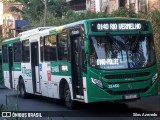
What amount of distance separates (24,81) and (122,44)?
803 cm

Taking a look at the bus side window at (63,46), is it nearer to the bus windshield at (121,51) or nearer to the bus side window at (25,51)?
the bus windshield at (121,51)

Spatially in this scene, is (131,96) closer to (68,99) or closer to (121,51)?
(121,51)

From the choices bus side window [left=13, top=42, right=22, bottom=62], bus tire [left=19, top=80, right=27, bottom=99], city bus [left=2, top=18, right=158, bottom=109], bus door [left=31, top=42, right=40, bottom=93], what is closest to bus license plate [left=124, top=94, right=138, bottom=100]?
city bus [left=2, top=18, right=158, bottom=109]

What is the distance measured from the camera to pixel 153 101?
15.2 m

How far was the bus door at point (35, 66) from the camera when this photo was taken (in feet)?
57.3

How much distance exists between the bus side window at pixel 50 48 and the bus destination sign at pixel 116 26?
2948 mm

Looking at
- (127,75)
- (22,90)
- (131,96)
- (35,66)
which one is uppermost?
(127,75)

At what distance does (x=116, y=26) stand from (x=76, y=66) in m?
1.86

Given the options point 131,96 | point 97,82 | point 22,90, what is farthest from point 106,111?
point 22,90

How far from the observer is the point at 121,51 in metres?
12.5

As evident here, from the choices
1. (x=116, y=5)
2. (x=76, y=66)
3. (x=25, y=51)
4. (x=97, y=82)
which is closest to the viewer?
(x=97, y=82)

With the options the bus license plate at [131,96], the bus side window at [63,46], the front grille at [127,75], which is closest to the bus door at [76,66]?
the bus side window at [63,46]

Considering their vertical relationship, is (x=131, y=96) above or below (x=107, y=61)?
below

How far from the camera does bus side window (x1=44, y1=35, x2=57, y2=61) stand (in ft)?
49.9
